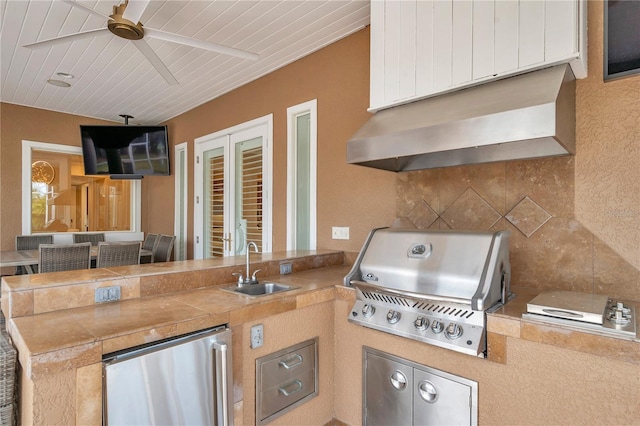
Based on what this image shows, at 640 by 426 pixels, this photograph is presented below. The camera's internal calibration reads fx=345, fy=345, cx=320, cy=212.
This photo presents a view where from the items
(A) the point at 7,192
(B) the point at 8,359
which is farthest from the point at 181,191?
(B) the point at 8,359

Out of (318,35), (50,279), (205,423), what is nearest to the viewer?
(205,423)

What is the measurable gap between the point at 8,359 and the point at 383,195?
2.14 metres

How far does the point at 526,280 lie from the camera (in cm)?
186

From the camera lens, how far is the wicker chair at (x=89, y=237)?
4.99 m

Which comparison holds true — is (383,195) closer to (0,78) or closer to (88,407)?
(88,407)

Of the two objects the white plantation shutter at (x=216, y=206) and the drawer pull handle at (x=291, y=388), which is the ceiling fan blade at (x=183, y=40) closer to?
the white plantation shutter at (x=216, y=206)

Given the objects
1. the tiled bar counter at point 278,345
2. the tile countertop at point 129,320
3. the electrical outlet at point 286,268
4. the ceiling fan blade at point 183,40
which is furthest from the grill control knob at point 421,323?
the ceiling fan blade at point 183,40

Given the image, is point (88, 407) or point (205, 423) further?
point (205, 423)

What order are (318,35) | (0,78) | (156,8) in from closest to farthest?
(156,8)
(318,35)
(0,78)

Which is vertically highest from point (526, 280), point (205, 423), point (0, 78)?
point (0, 78)

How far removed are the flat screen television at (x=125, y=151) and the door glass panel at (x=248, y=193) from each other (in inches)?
69.3

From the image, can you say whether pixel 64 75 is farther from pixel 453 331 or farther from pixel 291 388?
pixel 453 331

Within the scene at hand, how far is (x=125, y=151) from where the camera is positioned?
5.03 metres

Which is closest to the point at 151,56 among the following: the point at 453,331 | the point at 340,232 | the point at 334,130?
the point at 334,130
